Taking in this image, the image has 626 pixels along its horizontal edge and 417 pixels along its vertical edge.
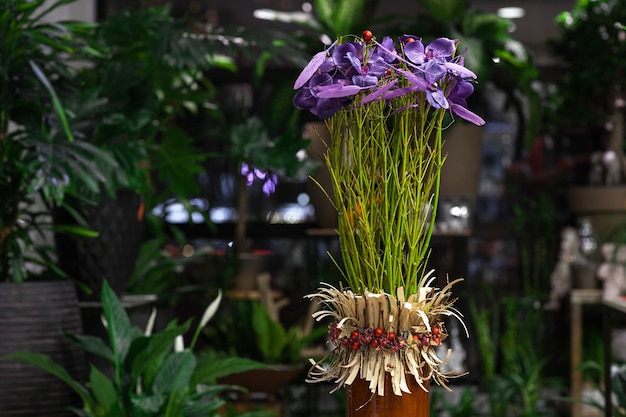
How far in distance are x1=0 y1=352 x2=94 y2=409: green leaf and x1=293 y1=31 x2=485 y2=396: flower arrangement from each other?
1.28m

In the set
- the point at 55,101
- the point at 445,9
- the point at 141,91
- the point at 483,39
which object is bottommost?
the point at 55,101

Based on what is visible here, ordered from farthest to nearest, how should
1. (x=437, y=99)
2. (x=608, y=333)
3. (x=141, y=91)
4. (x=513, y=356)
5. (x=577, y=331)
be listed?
(x=513, y=356) → (x=577, y=331) → (x=141, y=91) → (x=608, y=333) → (x=437, y=99)

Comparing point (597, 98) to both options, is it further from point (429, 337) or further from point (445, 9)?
point (429, 337)

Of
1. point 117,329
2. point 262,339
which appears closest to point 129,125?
point 117,329

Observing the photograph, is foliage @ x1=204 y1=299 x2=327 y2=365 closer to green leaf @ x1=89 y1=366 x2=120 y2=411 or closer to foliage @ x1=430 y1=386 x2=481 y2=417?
foliage @ x1=430 y1=386 x2=481 y2=417

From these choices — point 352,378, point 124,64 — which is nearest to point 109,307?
point 124,64

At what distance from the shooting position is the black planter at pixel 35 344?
8.86ft

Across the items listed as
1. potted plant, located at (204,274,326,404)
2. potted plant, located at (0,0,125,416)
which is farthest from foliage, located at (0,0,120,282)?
potted plant, located at (204,274,326,404)

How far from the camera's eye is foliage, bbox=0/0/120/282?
279 cm

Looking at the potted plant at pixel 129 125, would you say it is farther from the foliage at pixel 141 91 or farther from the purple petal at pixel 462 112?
the purple petal at pixel 462 112

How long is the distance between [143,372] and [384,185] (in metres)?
1.48

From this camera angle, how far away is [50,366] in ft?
8.59

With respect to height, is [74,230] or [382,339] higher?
[74,230]

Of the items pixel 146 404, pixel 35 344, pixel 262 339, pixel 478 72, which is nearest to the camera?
pixel 146 404
